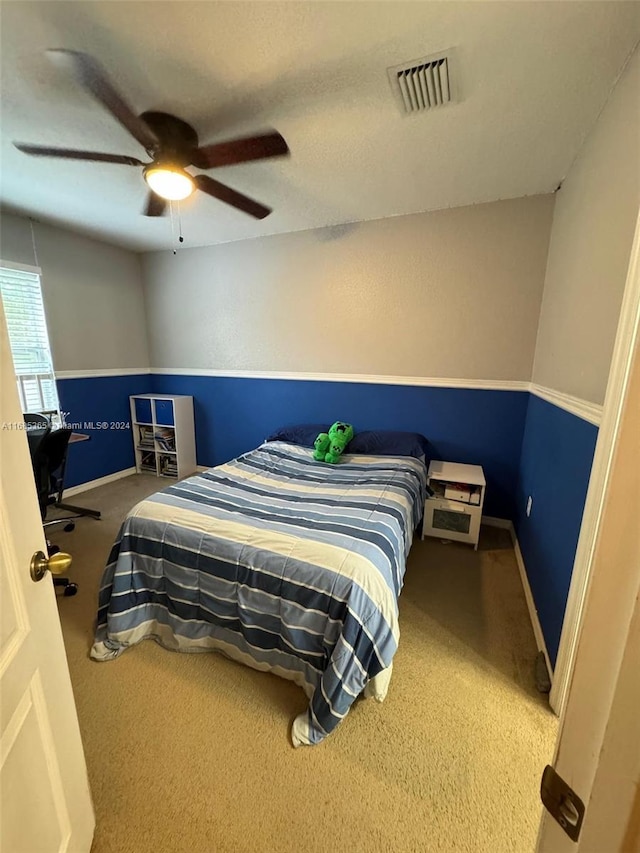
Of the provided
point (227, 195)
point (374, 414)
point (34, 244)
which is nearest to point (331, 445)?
point (374, 414)

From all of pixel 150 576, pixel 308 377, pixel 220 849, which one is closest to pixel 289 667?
pixel 220 849

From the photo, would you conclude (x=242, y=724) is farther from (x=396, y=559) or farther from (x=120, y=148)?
(x=120, y=148)

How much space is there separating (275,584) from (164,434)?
3055mm

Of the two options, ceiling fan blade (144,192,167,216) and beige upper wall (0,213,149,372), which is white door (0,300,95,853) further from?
beige upper wall (0,213,149,372)

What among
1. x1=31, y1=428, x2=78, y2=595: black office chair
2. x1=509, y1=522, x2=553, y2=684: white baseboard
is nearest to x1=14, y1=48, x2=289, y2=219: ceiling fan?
x1=31, y1=428, x2=78, y2=595: black office chair

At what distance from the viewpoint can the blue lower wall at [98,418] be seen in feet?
11.2

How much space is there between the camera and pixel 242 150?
5.08ft

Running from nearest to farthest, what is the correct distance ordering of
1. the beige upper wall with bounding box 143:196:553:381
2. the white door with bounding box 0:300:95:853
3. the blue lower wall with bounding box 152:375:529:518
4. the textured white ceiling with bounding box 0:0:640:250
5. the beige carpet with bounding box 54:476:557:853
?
1. the white door with bounding box 0:300:95:853
2. the beige carpet with bounding box 54:476:557:853
3. the textured white ceiling with bounding box 0:0:640:250
4. the beige upper wall with bounding box 143:196:553:381
5. the blue lower wall with bounding box 152:375:529:518

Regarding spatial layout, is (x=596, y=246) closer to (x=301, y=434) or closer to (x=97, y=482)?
(x=301, y=434)

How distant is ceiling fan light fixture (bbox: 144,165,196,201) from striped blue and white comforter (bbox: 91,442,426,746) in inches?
63.8

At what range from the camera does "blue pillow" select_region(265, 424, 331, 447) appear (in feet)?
10.4

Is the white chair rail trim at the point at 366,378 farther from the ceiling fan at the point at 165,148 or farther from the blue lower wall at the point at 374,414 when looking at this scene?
the ceiling fan at the point at 165,148

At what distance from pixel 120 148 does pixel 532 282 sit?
2927 mm

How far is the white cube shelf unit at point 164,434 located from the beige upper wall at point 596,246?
3533 mm
